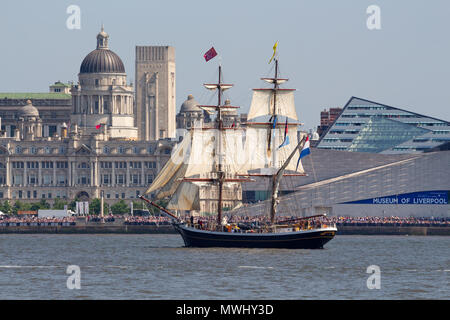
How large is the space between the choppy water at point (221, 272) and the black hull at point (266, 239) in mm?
2074

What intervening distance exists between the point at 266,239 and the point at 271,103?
17231mm

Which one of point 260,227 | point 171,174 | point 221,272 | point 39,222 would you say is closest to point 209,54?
point 171,174

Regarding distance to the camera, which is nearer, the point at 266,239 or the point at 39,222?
the point at 266,239

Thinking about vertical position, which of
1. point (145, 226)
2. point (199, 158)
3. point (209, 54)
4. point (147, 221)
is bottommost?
point (145, 226)

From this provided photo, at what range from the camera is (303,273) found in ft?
295

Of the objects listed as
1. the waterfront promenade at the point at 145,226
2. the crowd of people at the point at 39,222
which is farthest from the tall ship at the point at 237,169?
the crowd of people at the point at 39,222

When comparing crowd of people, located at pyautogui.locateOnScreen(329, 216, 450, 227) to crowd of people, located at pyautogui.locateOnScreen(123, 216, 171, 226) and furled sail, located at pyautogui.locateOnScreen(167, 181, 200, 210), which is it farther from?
furled sail, located at pyautogui.locateOnScreen(167, 181, 200, 210)

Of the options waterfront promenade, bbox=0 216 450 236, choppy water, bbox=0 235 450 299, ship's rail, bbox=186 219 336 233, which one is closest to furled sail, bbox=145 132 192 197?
ship's rail, bbox=186 219 336 233

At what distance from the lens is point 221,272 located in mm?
90000

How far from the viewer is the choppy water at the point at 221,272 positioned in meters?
76.2

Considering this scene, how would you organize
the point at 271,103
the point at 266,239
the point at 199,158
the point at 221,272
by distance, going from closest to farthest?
the point at 221,272
the point at 266,239
the point at 199,158
the point at 271,103

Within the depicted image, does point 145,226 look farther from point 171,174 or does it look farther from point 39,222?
point 171,174

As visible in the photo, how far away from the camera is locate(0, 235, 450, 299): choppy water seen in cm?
7619
